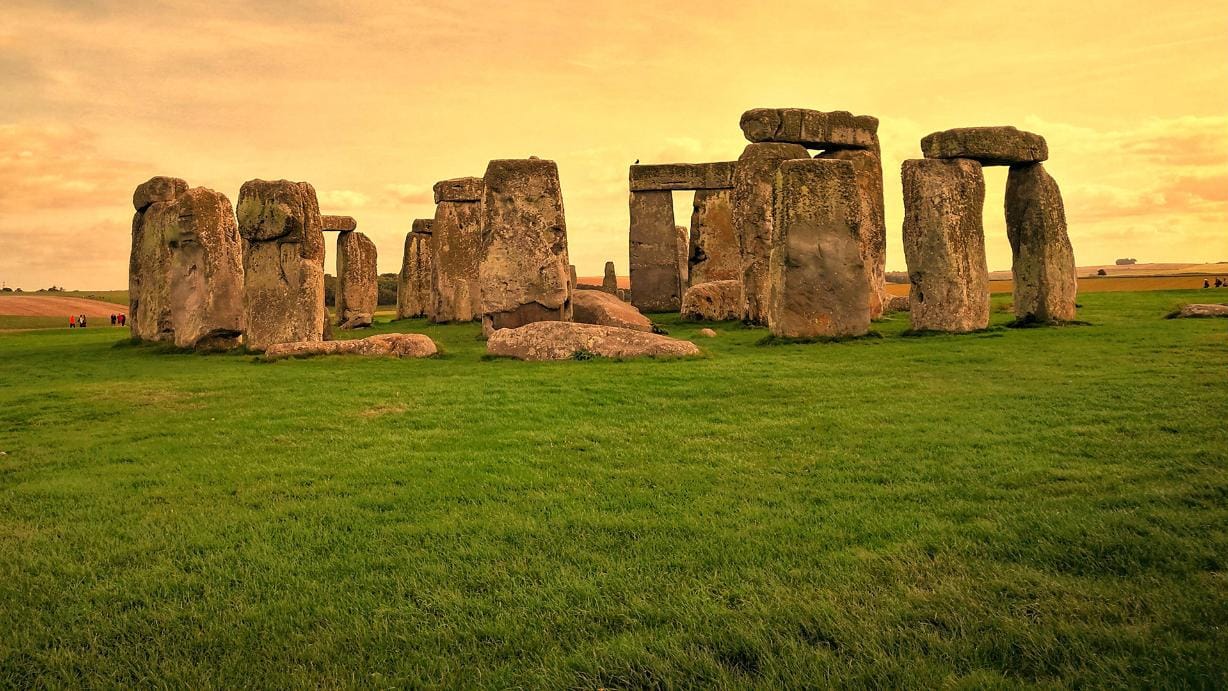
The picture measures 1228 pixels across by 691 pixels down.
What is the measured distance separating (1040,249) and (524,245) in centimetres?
931

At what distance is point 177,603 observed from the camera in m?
3.59

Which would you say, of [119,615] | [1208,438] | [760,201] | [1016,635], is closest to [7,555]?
[119,615]

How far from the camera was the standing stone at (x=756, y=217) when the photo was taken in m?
17.6

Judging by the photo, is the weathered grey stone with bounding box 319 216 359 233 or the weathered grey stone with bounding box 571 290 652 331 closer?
the weathered grey stone with bounding box 571 290 652 331

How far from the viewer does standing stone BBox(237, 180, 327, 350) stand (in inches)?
578

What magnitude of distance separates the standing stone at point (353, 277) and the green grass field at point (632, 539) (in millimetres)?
16038

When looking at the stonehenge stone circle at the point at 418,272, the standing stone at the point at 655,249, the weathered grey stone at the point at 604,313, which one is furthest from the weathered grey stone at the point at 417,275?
the weathered grey stone at the point at 604,313

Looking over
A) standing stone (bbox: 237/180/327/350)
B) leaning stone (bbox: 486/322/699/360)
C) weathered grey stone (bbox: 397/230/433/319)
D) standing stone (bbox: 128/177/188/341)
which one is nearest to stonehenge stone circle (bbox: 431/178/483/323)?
weathered grey stone (bbox: 397/230/433/319)

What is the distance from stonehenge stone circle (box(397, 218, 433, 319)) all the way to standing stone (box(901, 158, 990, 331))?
51.9ft

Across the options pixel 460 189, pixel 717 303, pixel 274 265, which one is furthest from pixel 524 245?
pixel 460 189

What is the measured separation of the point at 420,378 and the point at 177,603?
23.2ft

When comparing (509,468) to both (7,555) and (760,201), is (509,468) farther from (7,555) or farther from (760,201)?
(760,201)

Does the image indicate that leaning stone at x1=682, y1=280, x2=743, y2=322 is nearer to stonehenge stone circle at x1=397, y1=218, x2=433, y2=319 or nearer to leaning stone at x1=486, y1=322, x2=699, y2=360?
leaning stone at x1=486, y1=322, x2=699, y2=360

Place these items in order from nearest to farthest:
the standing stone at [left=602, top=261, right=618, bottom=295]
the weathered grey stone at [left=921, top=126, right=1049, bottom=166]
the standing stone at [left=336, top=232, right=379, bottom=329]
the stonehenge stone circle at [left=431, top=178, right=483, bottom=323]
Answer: the weathered grey stone at [left=921, top=126, right=1049, bottom=166] → the stonehenge stone circle at [left=431, top=178, right=483, bottom=323] → the standing stone at [left=336, top=232, right=379, bottom=329] → the standing stone at [left=602, top=261, right=618, bottom=295]
